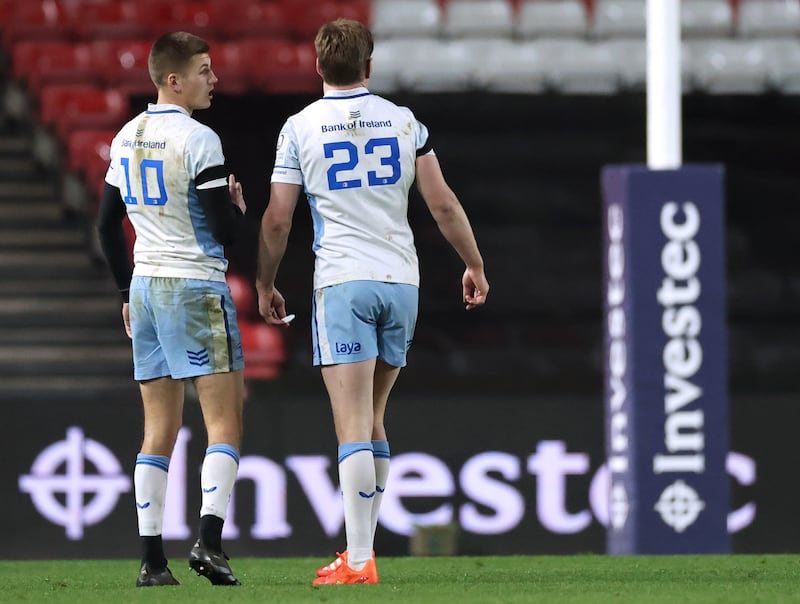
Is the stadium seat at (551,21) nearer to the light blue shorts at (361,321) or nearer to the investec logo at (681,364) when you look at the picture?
the investec logo at (681,364)

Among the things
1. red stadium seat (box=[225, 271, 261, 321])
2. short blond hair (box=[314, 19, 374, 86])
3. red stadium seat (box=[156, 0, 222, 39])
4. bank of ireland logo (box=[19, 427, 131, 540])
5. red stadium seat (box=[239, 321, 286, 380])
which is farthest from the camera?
red stadium seat (box=[156, 0, 222, 39])

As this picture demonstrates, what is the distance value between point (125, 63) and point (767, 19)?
4.07 metres

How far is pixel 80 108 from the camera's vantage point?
32.2 ft

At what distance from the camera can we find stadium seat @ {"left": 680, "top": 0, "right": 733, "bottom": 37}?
1080cm

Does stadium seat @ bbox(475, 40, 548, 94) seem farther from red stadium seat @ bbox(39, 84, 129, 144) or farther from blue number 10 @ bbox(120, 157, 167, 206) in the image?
blue number 10 @ bbox(120, 157, 167, 206)

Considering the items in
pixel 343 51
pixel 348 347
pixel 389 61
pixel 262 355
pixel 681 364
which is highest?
pixel 389 61

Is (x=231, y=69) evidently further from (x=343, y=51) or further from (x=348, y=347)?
(x=348, y=347)

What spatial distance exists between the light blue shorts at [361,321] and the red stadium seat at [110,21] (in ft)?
20.7

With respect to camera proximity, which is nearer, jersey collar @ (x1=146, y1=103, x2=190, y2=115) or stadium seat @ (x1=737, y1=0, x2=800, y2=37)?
jersey collar @ (x1=146, y1=103, x2=190, y2=115)

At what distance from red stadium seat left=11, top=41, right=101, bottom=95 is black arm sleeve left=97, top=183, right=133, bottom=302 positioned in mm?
5609

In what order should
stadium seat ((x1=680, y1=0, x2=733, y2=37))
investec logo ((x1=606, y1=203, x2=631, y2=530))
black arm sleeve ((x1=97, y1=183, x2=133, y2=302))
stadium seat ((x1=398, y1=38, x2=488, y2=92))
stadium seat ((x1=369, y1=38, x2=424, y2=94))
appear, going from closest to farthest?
black arm sleeve ((x1=97, y1=183, x2=133, y2=302))
investec logo ((x1=606, y1=203, x2=631, y2=530))
stadium seat ((x1=369, y1=38, x2=424, y2=94))
stadium seat ((x1=398, y1=38, x2=488, y2=92))
stadium seat ((x1=680, y1=0, x2=733, y2=37))

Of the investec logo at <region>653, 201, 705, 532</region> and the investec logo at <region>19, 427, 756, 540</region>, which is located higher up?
the investec logo at <region>653, 201, 705, 532</region>

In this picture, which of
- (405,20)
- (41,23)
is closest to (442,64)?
(405,20)

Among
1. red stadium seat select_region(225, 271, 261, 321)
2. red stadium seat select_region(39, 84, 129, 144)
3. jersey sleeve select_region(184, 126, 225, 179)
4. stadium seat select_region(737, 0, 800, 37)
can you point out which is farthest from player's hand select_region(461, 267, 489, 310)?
stadium seat select_region(737, 0, 800, 37)
